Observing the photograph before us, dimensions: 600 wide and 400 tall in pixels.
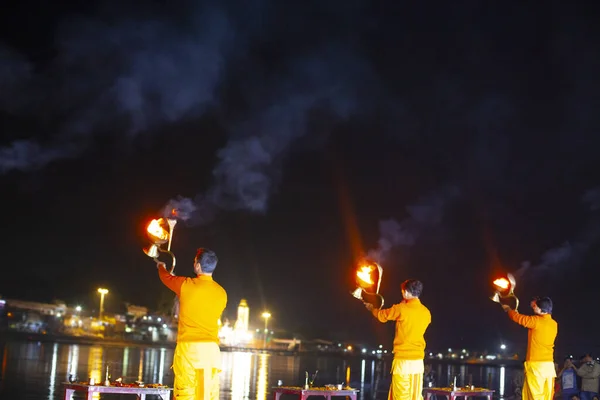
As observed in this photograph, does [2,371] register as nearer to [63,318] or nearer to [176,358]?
[176,358]

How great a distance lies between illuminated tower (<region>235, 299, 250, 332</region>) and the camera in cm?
15284

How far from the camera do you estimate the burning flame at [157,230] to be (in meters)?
10.6

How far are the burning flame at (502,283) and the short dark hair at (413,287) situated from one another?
3071mm

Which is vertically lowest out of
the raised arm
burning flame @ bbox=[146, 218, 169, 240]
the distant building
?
the distant building

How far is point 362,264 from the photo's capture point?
13000mm

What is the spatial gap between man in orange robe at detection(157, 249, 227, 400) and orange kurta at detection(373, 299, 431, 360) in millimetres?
3576

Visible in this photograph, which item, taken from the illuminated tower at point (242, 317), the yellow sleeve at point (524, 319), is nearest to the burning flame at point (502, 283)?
the yellow sleeve at point (524, 319)

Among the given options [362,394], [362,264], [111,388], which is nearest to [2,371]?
[362,394]

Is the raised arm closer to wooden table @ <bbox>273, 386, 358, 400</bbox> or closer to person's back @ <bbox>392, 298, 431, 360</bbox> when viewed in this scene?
person's back @ <bbox>392, 298, 431, 360</bbox>

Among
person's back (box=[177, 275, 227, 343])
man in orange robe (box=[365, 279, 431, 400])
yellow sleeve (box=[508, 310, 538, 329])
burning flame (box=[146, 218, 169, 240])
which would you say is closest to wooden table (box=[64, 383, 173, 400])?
person's back (box=[177, 275, 227, 343])

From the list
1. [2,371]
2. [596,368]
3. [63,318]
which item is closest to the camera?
[596,368]

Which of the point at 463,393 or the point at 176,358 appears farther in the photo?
the point at 463,393

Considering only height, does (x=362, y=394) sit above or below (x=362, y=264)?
below

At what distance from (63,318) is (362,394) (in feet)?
360
